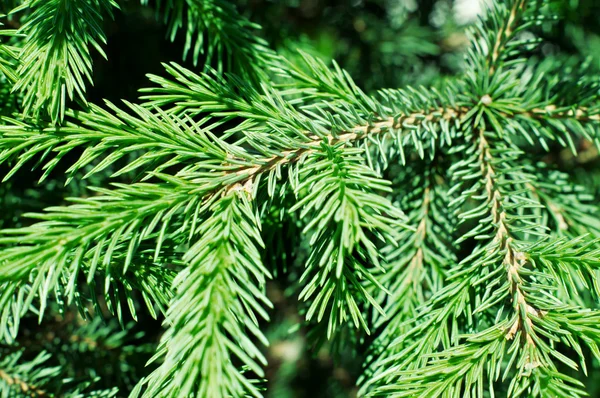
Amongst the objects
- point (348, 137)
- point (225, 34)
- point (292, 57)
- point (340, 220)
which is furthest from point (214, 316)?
point (292, 57)

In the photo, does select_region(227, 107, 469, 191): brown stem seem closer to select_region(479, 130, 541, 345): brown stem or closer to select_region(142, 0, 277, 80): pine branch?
select_region(479, 130, 541, 345): brown stem

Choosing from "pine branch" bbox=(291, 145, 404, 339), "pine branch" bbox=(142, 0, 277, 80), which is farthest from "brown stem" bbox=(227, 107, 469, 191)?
"pine branch" bbox=(142, 0, 277, 80)

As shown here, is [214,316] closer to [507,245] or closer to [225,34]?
[507,245]

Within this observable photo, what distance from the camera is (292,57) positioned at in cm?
86

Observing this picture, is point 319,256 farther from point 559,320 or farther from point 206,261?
point 559,320

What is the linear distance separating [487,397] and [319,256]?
1.20 ft

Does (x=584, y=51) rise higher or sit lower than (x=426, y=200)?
higher

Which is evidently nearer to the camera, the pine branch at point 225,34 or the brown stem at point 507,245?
the brown stem at point 507,245

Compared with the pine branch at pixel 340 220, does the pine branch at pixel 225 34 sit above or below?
above

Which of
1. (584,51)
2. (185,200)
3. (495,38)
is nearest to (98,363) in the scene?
(185,200)

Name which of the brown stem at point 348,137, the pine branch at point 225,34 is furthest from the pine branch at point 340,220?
the pine branch at point 225,34

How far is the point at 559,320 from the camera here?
0.49 metres

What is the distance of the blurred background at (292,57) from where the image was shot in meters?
0.77

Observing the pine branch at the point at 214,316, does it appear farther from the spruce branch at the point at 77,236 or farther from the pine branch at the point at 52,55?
the pine branch at the point at 52,55
